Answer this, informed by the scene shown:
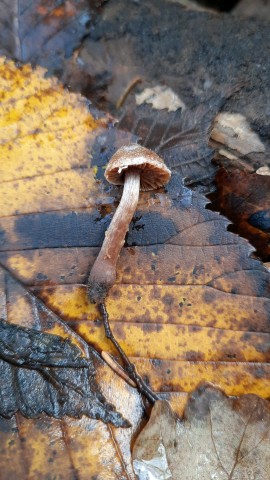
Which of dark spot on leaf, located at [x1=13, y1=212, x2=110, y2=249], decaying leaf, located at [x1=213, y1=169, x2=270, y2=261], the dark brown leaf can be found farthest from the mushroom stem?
decaying leaf, located at [x1=213, y1=169, x2=270, y2=261]

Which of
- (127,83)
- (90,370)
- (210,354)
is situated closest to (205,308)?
(210,354)

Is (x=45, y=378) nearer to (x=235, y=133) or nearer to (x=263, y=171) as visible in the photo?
(x=263, y=171)

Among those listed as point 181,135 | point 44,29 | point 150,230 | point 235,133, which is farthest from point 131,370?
point 44,29

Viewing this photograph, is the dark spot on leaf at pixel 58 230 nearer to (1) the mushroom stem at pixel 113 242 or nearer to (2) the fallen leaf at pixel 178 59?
(1) the mushroom stem at pixel 113 242

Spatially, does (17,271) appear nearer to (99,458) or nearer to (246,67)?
(99,458)

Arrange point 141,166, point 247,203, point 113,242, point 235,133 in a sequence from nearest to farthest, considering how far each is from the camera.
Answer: point 113,242 < point 141,166 < point 247,203 < point 235,133
